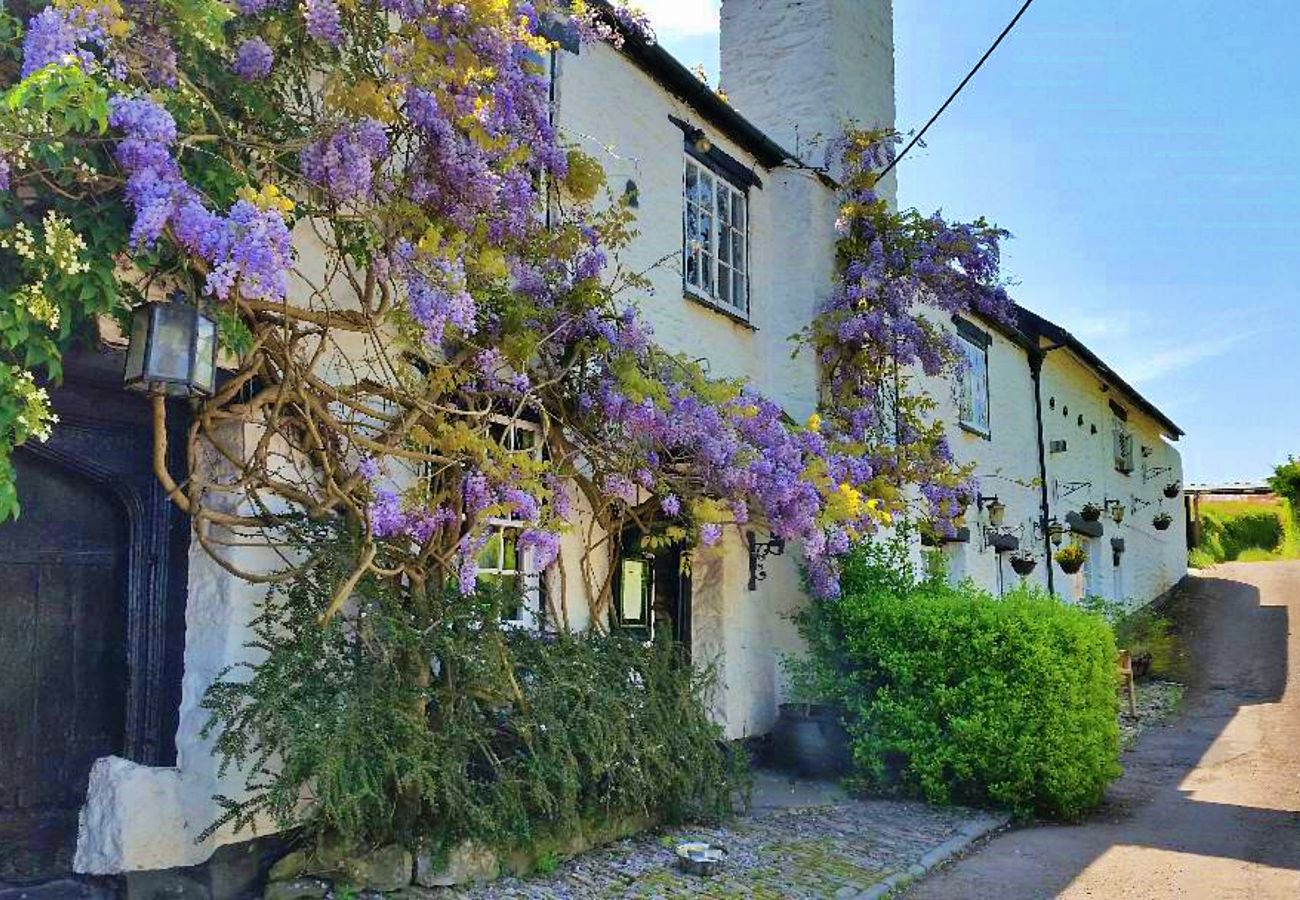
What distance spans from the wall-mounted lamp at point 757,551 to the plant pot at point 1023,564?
7.76 meters

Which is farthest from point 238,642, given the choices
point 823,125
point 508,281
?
point 823,125

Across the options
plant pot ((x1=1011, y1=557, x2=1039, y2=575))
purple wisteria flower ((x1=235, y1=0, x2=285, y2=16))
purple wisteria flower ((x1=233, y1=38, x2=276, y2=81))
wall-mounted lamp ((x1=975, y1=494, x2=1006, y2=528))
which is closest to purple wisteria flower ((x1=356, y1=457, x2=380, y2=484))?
purple wisteria flower ((x1=233, y1=38, x2=276, y2=81))

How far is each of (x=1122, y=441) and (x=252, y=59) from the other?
22.4m

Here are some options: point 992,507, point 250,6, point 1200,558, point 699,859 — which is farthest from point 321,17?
point 1200,558

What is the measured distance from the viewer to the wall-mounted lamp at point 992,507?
1520 cm

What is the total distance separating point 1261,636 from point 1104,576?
2.88m

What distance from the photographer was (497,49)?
5.58m

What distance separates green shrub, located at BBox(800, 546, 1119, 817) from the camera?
848cm

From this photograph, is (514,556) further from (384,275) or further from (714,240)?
(714,240)

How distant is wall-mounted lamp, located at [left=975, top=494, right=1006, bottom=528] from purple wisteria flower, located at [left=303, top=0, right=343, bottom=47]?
12072 mm

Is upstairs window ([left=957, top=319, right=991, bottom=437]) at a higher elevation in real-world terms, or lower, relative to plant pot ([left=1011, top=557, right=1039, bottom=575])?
higher

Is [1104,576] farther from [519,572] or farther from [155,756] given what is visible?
[155,756]

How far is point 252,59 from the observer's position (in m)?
5.00

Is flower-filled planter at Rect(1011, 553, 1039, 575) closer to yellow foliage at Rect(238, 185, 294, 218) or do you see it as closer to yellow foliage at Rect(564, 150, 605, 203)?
yellow foliage at Rect(564, 150, 605, 203)
